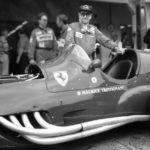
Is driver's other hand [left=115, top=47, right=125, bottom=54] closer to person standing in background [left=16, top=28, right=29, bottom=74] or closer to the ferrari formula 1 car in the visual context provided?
the ferrari formula 1 car

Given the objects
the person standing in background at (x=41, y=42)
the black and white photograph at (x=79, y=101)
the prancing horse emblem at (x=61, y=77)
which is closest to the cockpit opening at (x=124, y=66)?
the black and white photograph at (x=79, y=101)

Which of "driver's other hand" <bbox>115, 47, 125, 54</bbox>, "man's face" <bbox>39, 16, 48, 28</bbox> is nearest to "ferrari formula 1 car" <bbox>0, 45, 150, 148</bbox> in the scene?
"driver's other hand" <bbox>115, 47, 125, 54</bbox>

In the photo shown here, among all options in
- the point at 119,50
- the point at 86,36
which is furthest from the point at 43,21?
the point at 119,50

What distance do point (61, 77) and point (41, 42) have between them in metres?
2.68

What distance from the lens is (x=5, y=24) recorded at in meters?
8.43

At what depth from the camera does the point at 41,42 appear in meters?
5.96

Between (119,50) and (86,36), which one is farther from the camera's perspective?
(86,36)

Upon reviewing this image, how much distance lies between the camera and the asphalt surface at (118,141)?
3.62 meters

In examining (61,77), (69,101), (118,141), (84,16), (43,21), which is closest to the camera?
(69,101)

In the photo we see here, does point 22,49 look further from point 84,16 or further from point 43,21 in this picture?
point 84,16

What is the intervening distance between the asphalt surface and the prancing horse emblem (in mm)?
733

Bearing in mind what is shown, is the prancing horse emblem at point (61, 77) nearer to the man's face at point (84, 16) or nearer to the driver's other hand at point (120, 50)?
the driver's other hand at point (120, 50)

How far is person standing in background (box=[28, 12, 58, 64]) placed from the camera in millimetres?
5897

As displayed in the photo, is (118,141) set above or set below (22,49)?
below
